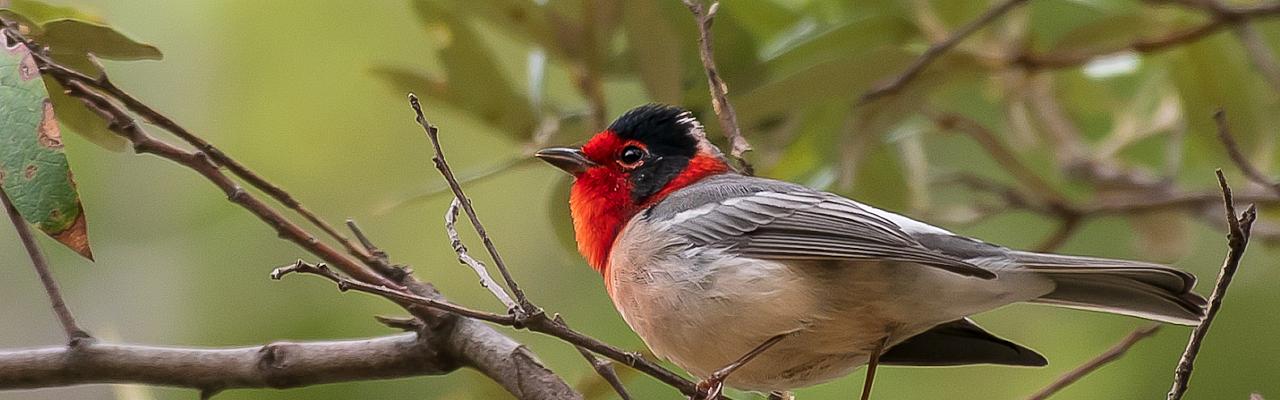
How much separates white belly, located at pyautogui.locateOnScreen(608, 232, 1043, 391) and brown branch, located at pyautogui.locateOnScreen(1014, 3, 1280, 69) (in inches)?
47.4

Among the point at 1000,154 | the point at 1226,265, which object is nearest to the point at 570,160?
the point at 1000,154

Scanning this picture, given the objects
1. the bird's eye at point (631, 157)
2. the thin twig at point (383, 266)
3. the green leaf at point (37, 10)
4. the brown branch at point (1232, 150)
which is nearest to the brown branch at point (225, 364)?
the thin twig at point (383, 266)

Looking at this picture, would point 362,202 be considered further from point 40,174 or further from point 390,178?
point 40,174

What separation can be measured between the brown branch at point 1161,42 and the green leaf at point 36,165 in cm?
259

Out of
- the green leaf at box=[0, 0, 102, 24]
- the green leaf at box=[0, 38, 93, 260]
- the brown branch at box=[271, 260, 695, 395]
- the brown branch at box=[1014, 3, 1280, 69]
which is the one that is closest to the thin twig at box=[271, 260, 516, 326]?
the brown branch at box=[271, 260, 695, 395]

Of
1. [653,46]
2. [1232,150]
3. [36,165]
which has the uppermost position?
[653,46]

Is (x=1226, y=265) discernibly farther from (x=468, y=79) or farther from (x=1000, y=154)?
(x=1000, y=154)

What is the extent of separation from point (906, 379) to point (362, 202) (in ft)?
6.69

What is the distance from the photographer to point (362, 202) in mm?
5180

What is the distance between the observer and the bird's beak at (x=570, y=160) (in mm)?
3340

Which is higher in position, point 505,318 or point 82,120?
point 82,120

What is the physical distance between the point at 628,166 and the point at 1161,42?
1468 millimetres

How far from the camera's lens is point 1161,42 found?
12.2 feet

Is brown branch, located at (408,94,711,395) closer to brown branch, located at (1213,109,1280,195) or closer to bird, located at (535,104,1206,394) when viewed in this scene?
bird, located at (535,104,1206,394)
